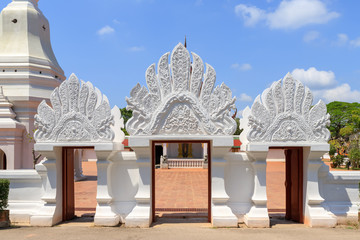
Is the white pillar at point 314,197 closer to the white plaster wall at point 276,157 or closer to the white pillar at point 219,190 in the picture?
the white pillar at point 219,190

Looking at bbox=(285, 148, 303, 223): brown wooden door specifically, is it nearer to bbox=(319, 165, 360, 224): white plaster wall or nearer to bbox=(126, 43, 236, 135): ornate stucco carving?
bbox=(319, 165, 360, 224): white plaster wall

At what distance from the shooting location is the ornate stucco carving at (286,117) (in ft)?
25.0

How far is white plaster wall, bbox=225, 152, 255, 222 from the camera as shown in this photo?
309 inches

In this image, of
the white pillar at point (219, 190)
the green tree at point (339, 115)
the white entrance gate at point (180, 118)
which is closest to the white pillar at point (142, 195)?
the white entrance gate at point (180, 118)

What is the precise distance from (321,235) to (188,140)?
3499 millimetres

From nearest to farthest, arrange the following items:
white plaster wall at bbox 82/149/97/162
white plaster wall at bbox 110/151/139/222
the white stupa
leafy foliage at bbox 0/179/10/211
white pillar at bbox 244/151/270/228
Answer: leafy foliage at bbox 0/179/10/211 < white pillar at bbox 244/151/270/228 < white plaster wall at bbox 110/151/139/222 < the white stupa < white plaster wall at bbox 82/149/97/162

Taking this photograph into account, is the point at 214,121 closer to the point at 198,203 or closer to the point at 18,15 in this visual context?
the point at 198,203

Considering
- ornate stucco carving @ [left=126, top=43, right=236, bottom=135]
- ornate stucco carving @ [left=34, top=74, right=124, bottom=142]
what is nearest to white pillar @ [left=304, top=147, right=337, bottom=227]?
ornate stucco carving @ [left=126, top=43, right=236, bottom=135]

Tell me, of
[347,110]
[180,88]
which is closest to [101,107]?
[180,88]

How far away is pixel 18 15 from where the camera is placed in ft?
63.2

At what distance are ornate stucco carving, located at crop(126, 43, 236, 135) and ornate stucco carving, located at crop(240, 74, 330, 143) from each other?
0.60 metres

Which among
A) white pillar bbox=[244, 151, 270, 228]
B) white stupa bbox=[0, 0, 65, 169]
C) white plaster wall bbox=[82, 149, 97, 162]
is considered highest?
white stupa bbox=[0, 0, 65, 169]

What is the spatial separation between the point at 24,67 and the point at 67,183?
12.2 m

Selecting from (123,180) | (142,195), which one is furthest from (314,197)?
(123,180)
